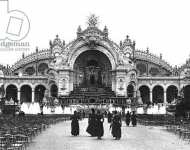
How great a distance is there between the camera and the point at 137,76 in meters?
92.1

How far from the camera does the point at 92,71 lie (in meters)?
93.1

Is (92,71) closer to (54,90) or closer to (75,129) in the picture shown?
(54,90)

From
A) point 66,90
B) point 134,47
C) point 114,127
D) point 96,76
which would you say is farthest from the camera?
point 134,47

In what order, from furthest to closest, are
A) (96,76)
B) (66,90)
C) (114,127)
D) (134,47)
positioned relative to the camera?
(134,47), (96,76), (66,90), (114,127)

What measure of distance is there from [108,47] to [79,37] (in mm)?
5835

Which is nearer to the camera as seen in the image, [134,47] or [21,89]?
[21,89]

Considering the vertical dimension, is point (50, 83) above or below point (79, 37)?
below

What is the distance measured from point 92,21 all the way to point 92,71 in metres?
10.1

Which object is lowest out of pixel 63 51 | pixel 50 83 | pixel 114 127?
pixel 114 127

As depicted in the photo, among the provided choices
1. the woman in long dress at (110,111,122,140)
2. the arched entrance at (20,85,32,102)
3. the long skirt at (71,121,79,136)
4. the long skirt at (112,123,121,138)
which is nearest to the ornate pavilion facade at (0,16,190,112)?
the arched entrance at (20,85,32,102)

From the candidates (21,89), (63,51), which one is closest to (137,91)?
(63,51)

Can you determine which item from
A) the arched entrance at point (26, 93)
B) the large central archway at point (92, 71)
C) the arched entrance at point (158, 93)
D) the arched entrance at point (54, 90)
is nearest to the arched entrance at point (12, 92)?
the arched entrance at point (26, 93)

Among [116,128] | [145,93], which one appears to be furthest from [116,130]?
[145,93]

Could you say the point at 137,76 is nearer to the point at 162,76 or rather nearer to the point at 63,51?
the point at 162,76
